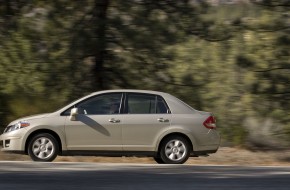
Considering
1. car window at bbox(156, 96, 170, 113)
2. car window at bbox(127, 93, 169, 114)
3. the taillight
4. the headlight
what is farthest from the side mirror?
the taillight

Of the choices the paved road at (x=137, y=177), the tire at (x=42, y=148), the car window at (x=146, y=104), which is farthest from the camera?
the car window at (x=146, y=104)

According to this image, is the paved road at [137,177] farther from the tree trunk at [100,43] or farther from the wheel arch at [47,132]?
the tree trunk at [100,43]

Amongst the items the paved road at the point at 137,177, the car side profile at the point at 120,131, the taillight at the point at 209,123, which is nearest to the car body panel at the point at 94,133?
the car side profile at the point at 120,131

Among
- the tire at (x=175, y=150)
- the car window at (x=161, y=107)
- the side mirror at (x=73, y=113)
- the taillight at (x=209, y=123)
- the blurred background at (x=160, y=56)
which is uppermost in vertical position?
the blurred background at (x=160, y=56)

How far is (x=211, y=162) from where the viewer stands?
17266 millimetres

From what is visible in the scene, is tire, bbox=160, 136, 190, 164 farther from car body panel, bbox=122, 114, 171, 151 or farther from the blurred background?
the blurred background

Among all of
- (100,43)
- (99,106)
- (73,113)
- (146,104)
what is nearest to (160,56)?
(100,43)

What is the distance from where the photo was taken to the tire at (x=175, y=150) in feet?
43.0

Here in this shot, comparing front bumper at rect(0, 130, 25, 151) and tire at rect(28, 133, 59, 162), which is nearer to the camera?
tire at rect(28, 133, 59, 162)

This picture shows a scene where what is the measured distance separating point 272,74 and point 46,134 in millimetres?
7225

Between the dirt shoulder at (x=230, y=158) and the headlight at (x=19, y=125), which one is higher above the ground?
the headlight at (x=19, y=125)

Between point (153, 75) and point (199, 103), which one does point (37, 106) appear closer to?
point (153, 75)

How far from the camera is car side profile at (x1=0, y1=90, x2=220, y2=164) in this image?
1312 cm

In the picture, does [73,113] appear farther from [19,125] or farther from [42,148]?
[19,125]
